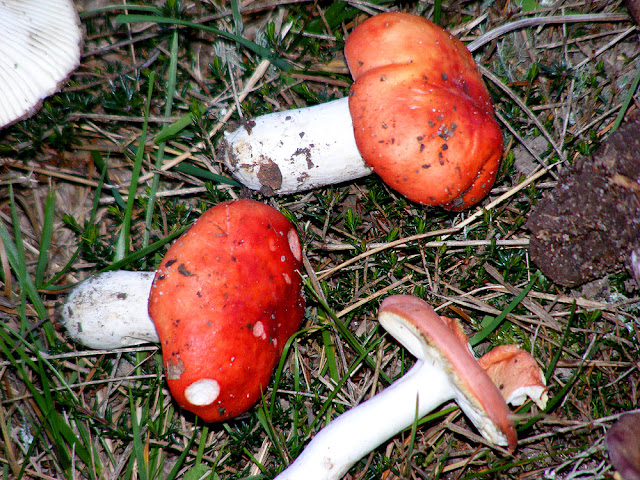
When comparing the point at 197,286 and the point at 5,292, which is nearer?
the point at 197,286

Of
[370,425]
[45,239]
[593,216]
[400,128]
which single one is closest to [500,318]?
[593,216]

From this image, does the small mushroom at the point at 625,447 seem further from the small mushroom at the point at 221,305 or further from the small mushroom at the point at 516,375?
the small mushroom at the point at 221,305

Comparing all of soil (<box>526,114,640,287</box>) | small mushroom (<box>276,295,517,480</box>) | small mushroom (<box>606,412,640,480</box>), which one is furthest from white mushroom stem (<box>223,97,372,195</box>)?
small mushroom (<box>606,412,640,480</box>)

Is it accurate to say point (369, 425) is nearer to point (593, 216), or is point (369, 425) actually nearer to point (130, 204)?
point (593, 216)

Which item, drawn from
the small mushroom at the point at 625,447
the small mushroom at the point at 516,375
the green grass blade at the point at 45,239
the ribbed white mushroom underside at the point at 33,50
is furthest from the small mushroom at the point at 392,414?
the ribbed white mushroom underside at the point at 33,50

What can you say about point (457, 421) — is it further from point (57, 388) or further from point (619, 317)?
point (57, 388)

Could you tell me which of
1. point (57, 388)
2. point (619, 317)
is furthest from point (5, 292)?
point (619, 317)
